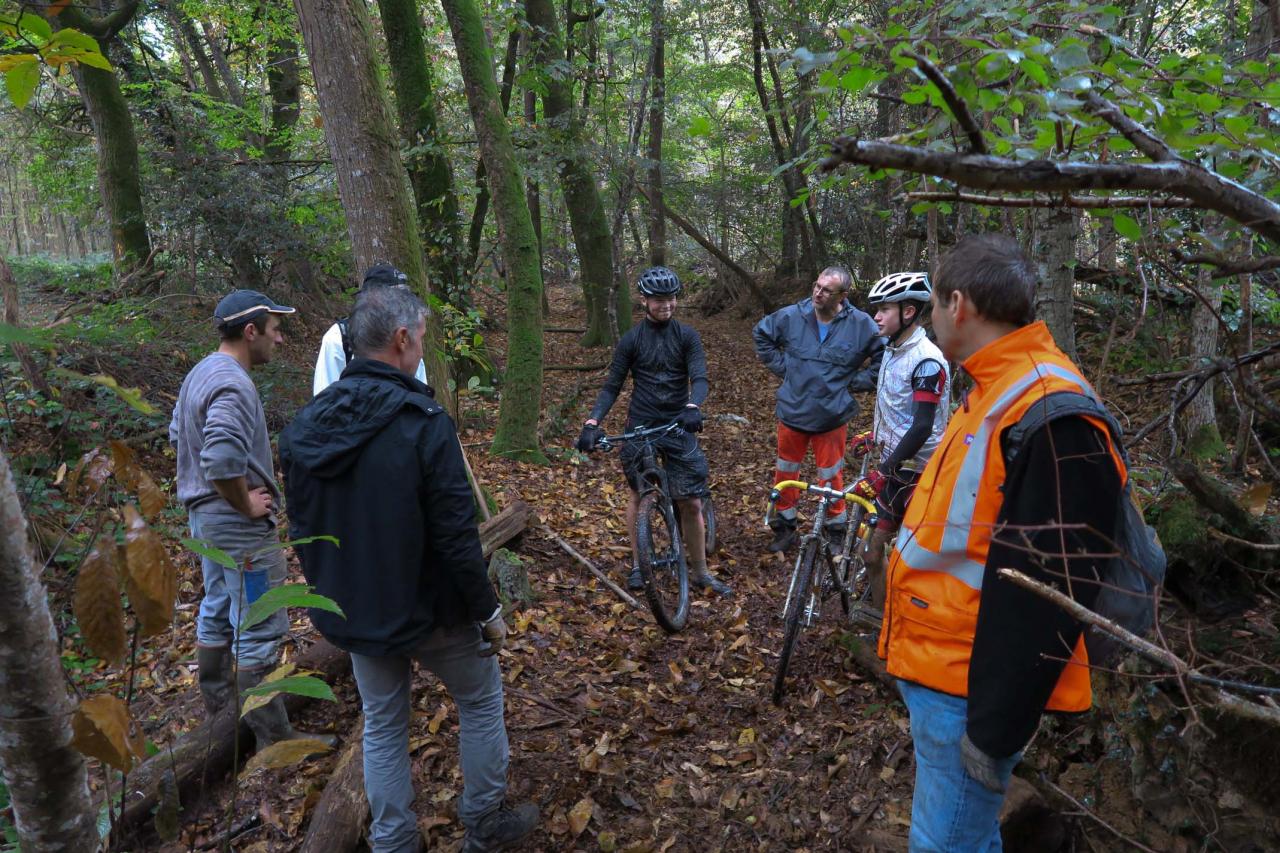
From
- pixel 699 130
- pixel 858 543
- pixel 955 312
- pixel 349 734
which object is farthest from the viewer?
pixel 699 130

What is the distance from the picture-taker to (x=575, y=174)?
39.1 ft

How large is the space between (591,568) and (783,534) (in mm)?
1853

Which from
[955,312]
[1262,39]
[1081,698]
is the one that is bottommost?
[1081,698]

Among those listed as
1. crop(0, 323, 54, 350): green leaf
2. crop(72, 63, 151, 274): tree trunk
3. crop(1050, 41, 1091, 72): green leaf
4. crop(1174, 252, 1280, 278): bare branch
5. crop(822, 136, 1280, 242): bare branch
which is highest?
crop(72, 63, 151, 274): tree trunk

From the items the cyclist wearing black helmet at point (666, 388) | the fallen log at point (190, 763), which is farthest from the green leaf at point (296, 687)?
the cyclist wearing black helmet at point (666, 388)

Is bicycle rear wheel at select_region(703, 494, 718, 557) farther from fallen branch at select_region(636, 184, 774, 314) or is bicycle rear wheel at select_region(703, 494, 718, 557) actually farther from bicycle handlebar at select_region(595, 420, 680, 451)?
fallen branch at select_region(636, 184, 774, 314)

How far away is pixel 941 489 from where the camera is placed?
2.09 m

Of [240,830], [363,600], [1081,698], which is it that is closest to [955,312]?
[1081,698]

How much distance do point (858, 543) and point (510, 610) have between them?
2424 mm

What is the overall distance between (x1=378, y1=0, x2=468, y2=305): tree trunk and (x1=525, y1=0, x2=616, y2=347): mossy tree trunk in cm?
171

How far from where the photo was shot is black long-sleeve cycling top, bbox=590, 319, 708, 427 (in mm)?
5609

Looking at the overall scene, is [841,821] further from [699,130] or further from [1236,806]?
[699,130]

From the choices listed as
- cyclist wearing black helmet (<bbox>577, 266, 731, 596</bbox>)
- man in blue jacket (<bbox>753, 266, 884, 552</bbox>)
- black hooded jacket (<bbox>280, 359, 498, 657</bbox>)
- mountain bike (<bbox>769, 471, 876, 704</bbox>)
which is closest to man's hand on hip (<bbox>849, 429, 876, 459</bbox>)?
man in blue jacket (<bbox>753, 266, 884, 552</bbox>)

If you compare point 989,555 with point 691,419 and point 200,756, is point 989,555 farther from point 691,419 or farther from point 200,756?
point 200,756
